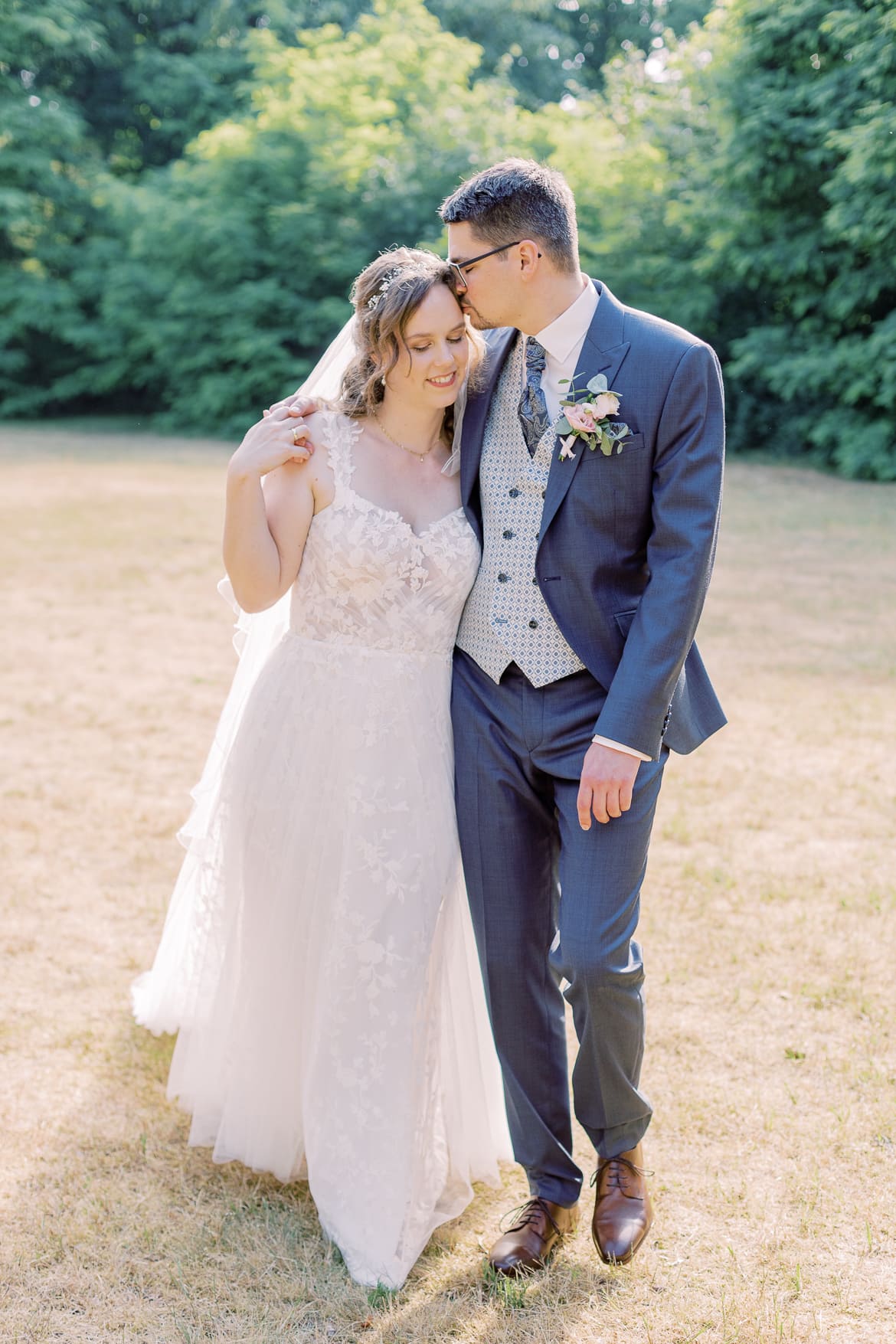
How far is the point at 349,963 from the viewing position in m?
2.82

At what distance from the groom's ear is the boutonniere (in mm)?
285

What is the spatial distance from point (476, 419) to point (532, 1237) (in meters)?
1.83

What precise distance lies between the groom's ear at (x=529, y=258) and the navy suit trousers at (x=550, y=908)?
849mm

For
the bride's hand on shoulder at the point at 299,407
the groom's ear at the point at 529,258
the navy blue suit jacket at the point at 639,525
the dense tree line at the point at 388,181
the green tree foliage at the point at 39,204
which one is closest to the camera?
the navy blue suit jacket at the point at 639,525

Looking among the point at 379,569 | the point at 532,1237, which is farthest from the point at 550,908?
the point at 379,569

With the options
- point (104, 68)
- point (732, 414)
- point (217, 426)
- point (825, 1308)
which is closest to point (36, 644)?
point (825, 1308)

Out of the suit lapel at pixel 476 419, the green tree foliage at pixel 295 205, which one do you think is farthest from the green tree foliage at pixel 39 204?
the suit lapel at pixel 476 419

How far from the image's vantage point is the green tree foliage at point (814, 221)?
1570 centimetres

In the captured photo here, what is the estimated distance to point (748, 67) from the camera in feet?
56.6

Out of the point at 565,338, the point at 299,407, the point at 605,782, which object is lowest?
the point at 605,782

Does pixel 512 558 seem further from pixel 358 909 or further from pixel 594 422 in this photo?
pixel 358 909

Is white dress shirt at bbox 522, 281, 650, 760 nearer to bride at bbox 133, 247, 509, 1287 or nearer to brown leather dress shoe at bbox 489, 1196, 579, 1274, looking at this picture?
bride at bbox 133, 247, 509, 1287

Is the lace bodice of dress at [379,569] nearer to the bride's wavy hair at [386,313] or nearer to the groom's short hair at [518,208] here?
the bride's wavy hair at [386,313]

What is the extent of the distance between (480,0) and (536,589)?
32355 millimetres
